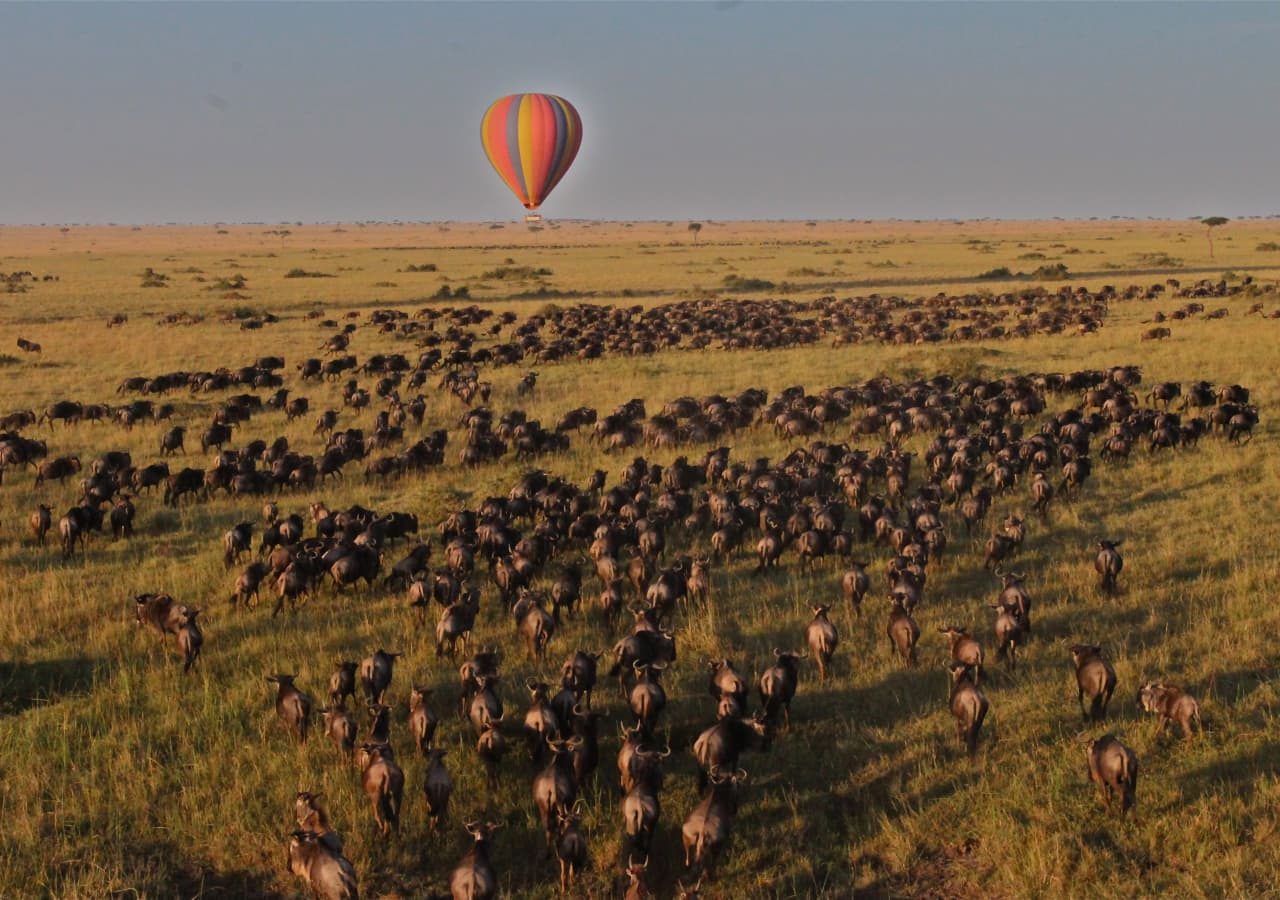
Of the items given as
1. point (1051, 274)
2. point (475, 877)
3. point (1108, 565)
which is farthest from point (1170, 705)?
point (1051, 274)

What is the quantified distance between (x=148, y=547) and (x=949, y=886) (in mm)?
12115

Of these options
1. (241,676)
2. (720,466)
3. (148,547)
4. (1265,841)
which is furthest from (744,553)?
(148,547)

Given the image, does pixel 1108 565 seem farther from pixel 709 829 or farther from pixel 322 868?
pixel 322 868

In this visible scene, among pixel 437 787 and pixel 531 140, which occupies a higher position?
pixel 531 140

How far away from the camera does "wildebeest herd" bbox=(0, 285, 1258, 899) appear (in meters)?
7.62

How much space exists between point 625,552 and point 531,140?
35446mm

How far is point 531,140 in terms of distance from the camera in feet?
149

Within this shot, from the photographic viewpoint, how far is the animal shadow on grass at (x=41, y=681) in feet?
32.0

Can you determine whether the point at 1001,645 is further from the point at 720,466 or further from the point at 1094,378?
the point at 1094,378

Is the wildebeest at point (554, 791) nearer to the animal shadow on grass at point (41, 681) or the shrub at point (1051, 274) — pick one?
the animal shadow on grass at point (41, 681)

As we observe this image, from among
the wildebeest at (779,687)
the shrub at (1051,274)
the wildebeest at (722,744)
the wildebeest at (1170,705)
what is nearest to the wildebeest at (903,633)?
the wildebeest at (779,687)

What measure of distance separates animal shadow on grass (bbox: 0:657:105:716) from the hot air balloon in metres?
38.2

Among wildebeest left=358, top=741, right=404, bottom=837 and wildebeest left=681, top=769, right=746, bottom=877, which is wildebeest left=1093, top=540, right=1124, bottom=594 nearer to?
wildebeest left=681, top=769, right=746, bottom=877

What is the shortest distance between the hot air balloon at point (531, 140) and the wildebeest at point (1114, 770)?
41608 millimetres
